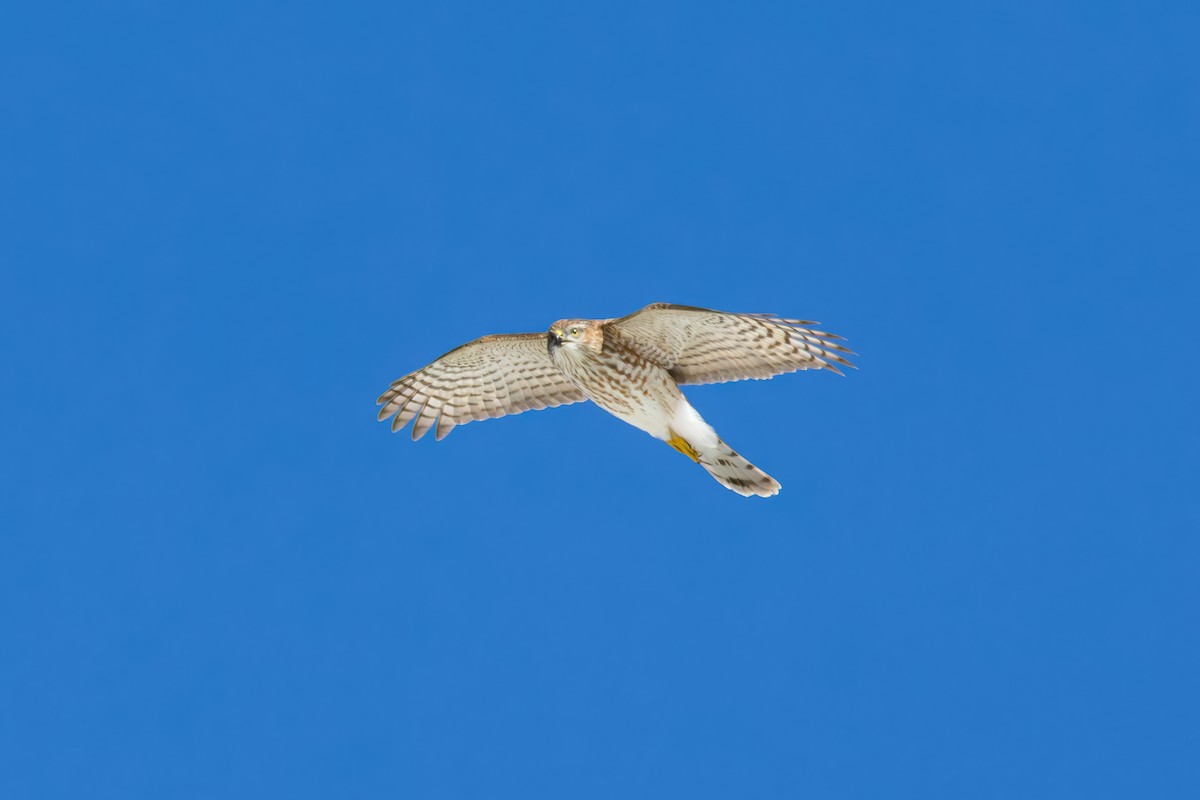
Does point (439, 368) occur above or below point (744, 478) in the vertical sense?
above

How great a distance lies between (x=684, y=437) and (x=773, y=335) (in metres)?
0.96

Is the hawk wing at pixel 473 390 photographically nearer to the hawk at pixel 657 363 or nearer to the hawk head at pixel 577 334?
the hawk at pixel 657 363

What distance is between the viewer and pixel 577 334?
11.0 metres

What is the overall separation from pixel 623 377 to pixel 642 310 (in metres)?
0.79

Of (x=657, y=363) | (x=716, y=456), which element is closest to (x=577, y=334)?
(x=657, y=363)

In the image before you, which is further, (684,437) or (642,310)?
(684,437)

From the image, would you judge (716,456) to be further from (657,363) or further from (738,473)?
(657,363)

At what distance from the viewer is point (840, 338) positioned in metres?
11.0

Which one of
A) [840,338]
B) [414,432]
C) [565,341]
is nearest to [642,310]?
[565,341]

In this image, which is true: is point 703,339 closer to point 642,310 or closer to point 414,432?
point 642,310

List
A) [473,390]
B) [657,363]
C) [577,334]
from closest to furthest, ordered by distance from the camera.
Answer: [577,334] < [657,363] < [473,390]

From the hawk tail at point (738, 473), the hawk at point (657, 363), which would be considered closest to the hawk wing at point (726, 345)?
the hawk at point (657, 363)

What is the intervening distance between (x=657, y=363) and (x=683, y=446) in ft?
2.17

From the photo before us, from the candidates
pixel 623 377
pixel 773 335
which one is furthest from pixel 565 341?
pixel 773 335
